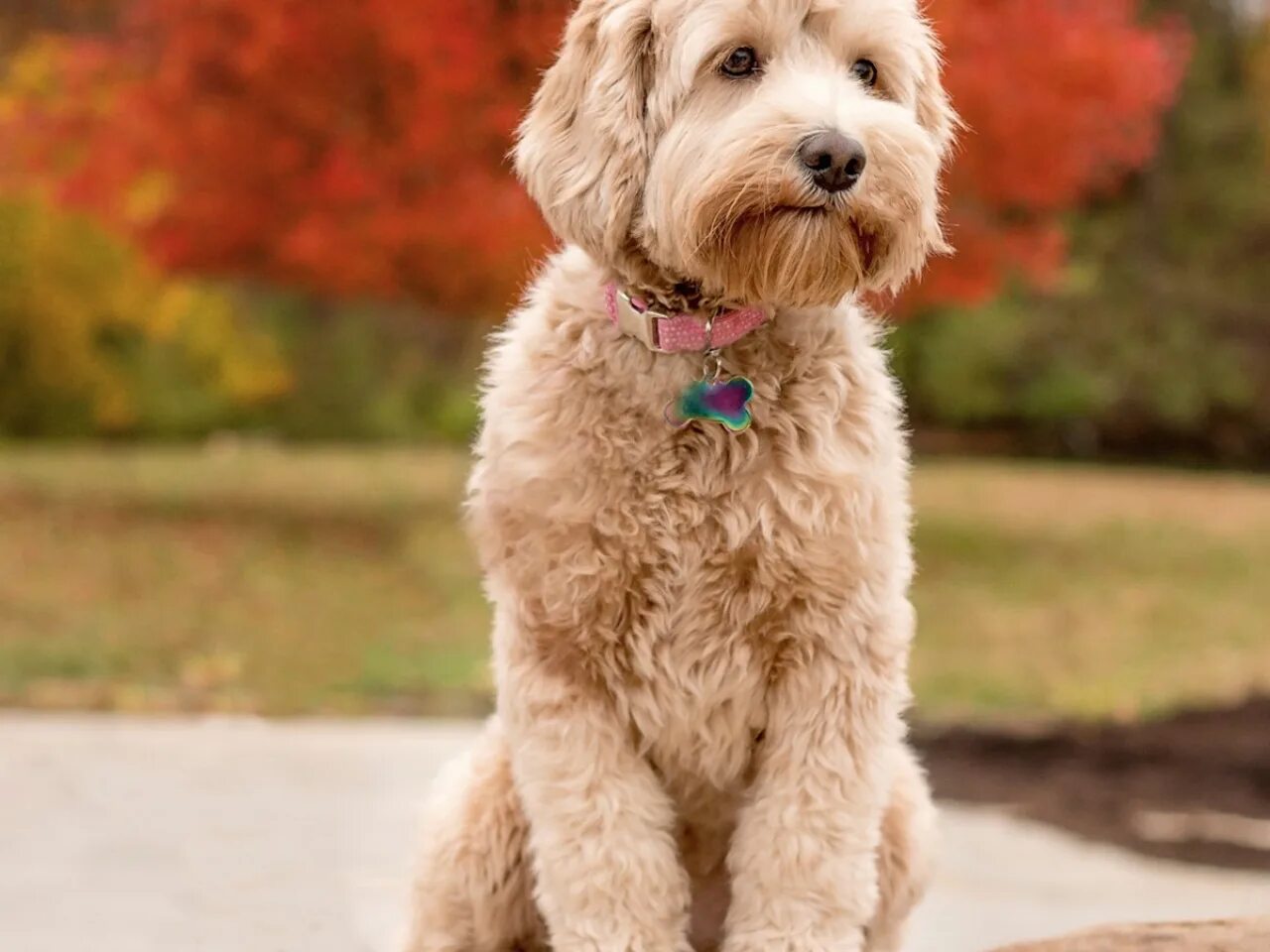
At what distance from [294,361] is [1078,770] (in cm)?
721

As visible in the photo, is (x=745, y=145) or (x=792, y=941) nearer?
(x=745, y=145)

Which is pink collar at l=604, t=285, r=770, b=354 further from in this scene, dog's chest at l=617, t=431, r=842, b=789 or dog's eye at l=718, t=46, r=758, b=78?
dog's eye at l=718, t=46, r=758, b=78

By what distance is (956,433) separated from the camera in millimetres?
14375

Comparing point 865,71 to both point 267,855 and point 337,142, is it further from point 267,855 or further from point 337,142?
point 337,142

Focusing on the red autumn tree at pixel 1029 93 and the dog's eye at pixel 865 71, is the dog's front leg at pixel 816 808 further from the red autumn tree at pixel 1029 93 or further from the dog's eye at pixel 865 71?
the red autumn tree at pixel 1029 93

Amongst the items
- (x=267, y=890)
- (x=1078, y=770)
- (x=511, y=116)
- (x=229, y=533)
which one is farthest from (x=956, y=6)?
(x=267, y=890)

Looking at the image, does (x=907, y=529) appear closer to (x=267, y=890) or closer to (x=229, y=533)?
(x=267, y=890)

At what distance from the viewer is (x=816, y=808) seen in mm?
2820

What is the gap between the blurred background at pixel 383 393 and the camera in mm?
8031

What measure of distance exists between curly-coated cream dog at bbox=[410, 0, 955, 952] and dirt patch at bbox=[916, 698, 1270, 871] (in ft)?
10.9

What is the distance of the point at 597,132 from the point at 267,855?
2.87 metres

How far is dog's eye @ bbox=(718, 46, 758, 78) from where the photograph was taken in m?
2.69

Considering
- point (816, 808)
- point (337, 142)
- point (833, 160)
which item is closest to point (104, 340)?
point (337, 142)

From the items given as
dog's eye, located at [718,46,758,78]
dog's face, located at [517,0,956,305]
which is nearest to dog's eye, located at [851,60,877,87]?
dog's face, located at [517,0,956,305]
